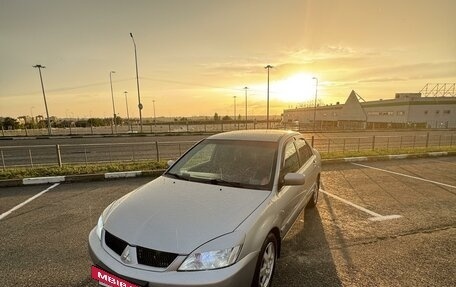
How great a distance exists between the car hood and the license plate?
311 millimetres

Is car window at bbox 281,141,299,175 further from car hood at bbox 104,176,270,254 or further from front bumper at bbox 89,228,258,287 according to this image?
front bumper at bbox 89,228,258,287

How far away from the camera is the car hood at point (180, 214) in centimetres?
220

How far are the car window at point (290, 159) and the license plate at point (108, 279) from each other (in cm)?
209

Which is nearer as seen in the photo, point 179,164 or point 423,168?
point 179,164

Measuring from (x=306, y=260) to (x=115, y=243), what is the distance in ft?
8.03

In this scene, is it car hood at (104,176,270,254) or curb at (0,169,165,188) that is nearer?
car hood at (104,176,270,254)

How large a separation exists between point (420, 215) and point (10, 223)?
769 cm

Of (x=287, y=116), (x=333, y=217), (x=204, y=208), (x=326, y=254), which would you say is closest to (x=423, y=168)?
(x=333, y=217)

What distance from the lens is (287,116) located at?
10481cm

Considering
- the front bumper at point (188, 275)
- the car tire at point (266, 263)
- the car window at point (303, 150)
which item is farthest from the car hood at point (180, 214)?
the car window at point (303, 150)

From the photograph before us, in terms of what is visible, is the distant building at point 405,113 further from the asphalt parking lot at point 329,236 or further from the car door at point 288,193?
the car door at point 288,193

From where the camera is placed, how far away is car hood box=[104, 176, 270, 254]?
2.20 metres

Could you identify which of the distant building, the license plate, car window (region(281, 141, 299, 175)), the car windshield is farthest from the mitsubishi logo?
the distant building

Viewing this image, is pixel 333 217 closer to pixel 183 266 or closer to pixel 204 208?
pixel 204 208
